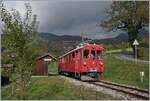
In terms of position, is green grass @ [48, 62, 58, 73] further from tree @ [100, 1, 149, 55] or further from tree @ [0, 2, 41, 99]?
tree @ [0, 2, 41, 99]

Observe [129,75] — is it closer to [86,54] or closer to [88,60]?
[88,60]

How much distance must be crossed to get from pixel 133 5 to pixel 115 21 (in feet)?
13.4

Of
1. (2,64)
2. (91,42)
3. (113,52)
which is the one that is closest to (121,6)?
(113,52)

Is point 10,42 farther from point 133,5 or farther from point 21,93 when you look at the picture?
point 133,5

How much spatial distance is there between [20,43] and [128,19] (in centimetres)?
4437

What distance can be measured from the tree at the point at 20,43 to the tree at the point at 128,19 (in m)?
40.8

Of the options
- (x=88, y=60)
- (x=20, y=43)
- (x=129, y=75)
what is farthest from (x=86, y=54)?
(x=20, y=43)

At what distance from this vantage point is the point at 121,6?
58875mm

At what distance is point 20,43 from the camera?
49.1ft

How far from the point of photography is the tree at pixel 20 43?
15.0 metres

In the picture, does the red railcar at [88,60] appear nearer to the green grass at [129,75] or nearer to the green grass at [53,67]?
the green grass at [129,75]

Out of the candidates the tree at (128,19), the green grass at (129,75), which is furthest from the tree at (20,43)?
the tree at (128,19)

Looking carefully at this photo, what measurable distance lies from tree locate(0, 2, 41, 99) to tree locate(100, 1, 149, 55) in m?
40.8

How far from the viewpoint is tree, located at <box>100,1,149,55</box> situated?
186ft
